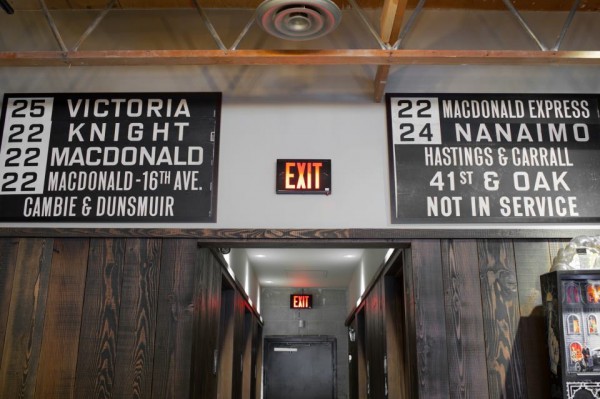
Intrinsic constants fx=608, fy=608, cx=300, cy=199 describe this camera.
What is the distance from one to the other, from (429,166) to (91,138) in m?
2.26

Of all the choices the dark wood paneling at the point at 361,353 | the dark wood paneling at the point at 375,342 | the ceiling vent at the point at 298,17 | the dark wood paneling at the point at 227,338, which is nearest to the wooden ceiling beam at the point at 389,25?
the ceiling vent at the point at 298,17

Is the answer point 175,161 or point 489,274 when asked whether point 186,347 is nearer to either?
point 175,161

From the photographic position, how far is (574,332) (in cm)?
342

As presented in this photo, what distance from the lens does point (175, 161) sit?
4.02 meters

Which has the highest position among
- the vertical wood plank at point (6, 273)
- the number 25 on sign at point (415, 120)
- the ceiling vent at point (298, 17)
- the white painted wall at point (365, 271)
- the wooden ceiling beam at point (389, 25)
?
the wooden ceiling beam at point (389, 25)

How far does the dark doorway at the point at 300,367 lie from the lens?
9602mm

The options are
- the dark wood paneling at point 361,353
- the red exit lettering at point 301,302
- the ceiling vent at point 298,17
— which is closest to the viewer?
the ceiling vent at point 298,17

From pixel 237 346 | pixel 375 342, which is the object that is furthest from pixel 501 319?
pixel 237 346

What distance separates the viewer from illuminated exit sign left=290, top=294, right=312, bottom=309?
32.7 feet

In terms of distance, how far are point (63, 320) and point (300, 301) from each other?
648 centimetres

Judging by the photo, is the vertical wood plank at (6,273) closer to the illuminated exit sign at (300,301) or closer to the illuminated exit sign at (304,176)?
the illuminated exit sign at (304,176)

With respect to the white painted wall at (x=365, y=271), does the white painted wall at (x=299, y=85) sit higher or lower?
higher

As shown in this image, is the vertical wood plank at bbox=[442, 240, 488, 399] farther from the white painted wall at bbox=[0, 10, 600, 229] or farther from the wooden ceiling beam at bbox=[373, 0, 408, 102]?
the wooden ceiling beam at bbox=[373, 0, 408, 102]

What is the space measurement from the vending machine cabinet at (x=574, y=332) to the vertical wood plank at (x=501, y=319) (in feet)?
0.70
